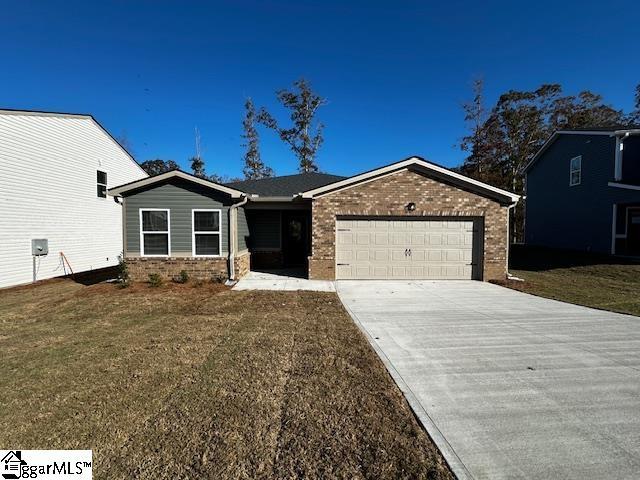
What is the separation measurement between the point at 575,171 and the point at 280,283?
16980 mm

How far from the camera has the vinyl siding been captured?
44.5 feet

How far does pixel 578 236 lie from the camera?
17.0 m

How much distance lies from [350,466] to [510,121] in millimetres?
35288

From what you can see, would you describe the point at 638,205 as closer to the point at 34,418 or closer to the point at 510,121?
the point at 510,121

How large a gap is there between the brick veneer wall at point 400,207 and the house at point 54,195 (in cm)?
981

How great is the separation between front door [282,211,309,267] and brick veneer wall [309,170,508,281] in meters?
3.38

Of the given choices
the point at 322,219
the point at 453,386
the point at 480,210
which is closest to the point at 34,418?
the point at 453,386

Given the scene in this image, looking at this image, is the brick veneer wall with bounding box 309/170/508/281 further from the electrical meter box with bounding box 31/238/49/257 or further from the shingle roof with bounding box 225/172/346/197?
the electrical meter box with bounding box 31/238/49/257

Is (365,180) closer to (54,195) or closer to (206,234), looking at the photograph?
(206,234)

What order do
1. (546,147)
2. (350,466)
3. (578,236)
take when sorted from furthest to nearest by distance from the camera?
(546,147)
(578,236)
(350,466)

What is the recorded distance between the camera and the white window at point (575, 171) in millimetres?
16922

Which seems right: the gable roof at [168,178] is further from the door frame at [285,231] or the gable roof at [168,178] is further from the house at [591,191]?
the house at [591,191]

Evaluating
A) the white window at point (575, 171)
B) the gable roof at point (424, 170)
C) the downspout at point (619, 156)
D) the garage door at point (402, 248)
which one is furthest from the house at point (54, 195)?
the white window at point (575, 171)

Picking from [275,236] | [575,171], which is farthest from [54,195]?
A: [575,171]
